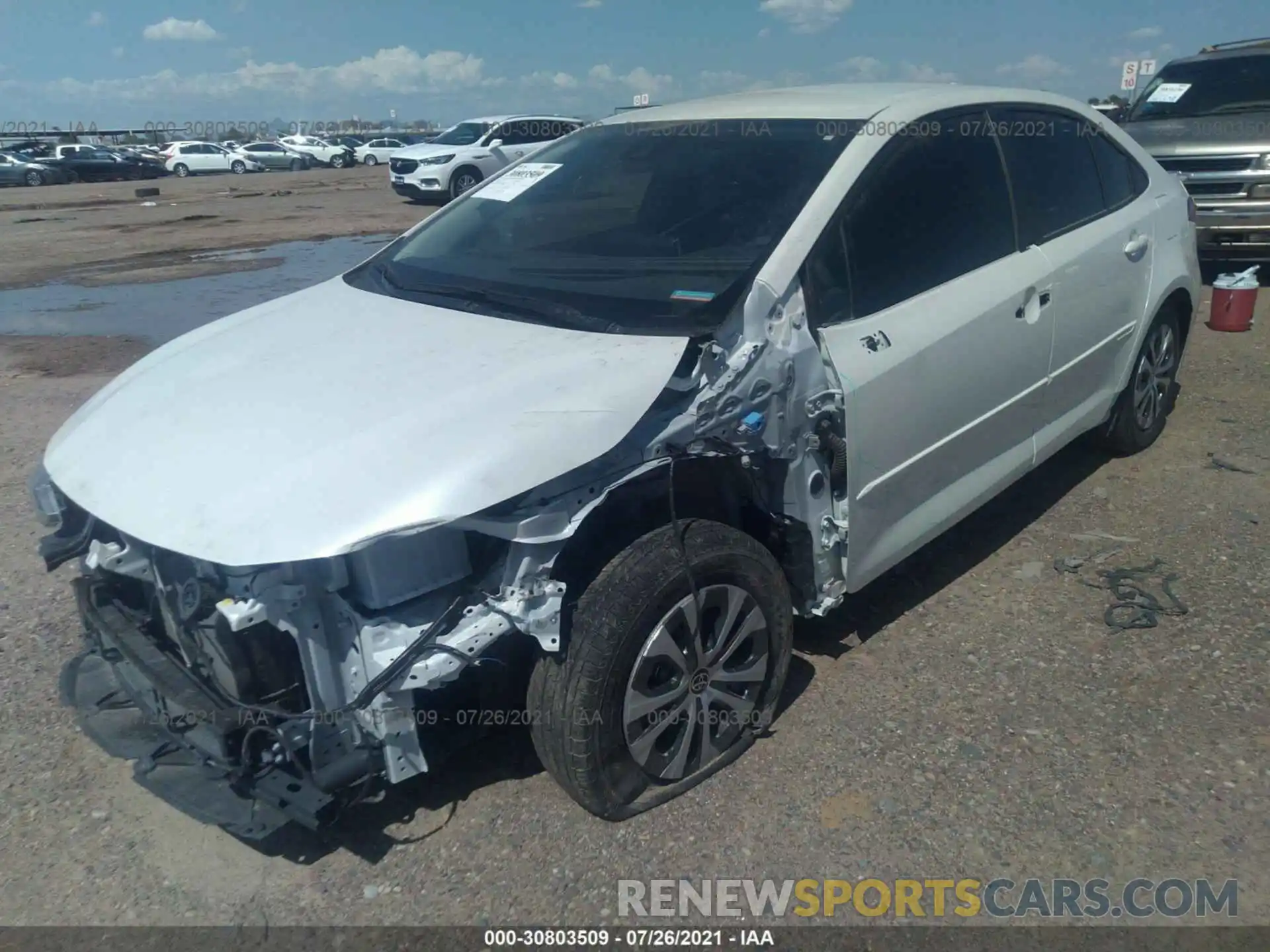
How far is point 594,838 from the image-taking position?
269cm

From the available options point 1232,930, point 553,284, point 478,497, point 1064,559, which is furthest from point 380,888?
point 1064,559

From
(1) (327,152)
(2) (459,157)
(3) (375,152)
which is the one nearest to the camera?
(2) (459,157)

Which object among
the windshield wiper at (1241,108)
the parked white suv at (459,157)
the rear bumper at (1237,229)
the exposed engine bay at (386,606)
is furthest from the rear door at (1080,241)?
the parked white suv at (459,157)

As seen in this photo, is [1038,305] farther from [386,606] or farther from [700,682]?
[386,606]

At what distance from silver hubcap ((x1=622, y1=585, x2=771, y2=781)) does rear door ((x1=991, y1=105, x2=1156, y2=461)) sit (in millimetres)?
1751

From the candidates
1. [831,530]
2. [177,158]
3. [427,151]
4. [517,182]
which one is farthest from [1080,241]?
[177,158]

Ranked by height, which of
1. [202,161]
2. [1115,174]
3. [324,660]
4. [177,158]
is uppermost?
[177,158]

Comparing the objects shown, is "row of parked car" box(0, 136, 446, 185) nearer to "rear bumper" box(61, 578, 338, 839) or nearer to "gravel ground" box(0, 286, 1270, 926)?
"gravel ground" box(0, 286, 1270, 926)

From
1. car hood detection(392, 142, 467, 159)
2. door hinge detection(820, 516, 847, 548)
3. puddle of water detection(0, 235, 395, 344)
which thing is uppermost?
car hood detection(392, 142, 467, 159)

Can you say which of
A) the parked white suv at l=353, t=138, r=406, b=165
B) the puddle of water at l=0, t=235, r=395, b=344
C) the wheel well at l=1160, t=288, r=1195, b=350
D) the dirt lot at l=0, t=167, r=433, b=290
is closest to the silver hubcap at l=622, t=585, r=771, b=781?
the wheel well at l=1160, t=288, r=1195, b=350

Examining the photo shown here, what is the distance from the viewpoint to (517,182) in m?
3.90

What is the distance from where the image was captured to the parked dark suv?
851 cm

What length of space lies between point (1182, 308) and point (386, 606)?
436cm

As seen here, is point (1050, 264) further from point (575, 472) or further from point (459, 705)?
point (459, 705)
